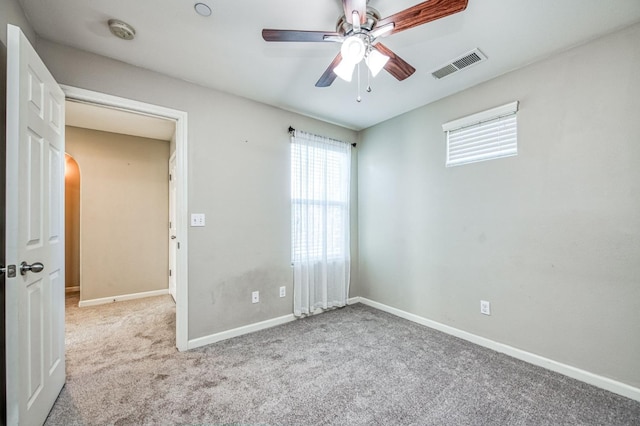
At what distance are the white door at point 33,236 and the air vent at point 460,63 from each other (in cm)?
266

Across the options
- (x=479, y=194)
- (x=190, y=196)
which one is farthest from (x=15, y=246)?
(x=479, y=194)

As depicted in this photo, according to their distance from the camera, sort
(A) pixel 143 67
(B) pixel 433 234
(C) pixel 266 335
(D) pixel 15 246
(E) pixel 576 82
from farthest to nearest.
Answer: (B) pixel 433 234 < (C) pixel 266 335 < (A) pixel 143 67 < (E) pixel 576 82 < (D) pixel 15 246

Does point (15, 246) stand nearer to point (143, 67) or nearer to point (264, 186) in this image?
point (143, 67)

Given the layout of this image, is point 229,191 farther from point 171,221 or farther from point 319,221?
point 171,221

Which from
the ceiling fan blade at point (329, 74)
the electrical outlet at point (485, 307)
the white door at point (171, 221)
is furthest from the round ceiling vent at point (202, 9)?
the electrical outlet at point (485, 307)

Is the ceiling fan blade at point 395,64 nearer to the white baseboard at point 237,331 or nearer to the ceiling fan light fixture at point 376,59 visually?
the ceiling fan light fixture at point 376,59

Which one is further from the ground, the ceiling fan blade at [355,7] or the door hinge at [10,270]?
the ceiling fan blade at [355,7]

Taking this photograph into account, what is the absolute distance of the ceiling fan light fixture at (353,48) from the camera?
4.80ft

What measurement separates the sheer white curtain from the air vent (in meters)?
1.45

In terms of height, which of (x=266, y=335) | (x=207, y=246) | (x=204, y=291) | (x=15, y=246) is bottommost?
(x=266, y=335)

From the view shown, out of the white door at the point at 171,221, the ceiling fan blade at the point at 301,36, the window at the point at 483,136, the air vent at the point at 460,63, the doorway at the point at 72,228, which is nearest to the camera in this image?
the ceiling fan blade at the point at 301,36

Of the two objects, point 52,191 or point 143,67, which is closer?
point 52,191

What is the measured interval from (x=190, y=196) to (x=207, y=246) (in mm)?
492

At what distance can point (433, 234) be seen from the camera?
294 centimetres
